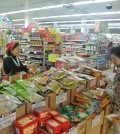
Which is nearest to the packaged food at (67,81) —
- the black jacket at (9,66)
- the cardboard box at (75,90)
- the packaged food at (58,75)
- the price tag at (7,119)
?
the packaged food at (58,75)

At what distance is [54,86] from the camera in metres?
1.88

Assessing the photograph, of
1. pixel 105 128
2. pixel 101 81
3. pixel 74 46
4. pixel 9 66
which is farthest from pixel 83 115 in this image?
pixel 74 46

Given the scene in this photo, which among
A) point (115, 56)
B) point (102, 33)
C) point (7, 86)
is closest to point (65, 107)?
point (7, 86)

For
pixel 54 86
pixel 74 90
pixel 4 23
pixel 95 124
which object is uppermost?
pixel 4 23

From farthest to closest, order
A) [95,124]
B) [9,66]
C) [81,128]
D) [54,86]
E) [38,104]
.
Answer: [9,66] → [95,124] → [54,86] → [81,128] → [38,104]

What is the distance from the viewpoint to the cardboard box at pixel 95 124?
6.18 ft

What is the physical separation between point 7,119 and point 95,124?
1053 mm

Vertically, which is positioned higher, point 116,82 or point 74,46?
point 74,46

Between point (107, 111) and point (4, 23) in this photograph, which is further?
point (4, 23)

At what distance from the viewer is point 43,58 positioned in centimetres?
794

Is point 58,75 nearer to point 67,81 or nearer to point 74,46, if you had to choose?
point 67,81

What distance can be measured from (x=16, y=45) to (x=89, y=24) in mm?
17708

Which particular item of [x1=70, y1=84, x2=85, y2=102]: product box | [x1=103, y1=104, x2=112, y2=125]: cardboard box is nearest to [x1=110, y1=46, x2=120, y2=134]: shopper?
[x1=103, y1=104, x2=112, y2=125]: cardboard box

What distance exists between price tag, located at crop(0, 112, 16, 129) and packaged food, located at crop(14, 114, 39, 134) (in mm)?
43
